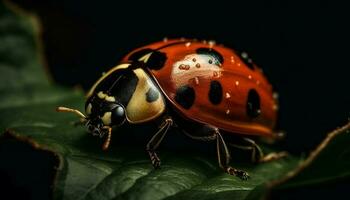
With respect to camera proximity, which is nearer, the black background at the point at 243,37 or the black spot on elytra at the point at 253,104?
the black spot on elytra at the point at 253,104

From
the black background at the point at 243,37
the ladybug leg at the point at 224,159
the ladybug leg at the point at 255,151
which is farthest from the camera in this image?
the black background at the point at 243,37

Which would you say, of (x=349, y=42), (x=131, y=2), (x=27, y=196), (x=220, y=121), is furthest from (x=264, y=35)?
(x=27, y=196)

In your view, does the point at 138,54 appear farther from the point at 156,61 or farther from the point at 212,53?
the point at 212,53

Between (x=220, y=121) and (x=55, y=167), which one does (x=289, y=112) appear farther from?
(x=55, y=167)

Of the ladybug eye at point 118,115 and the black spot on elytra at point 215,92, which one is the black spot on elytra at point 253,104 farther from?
the ladybug eye at point 118,115

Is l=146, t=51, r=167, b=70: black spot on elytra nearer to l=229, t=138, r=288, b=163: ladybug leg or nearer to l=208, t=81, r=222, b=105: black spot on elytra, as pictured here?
l=208, t=81, r=222, b=105: black spot on elytra

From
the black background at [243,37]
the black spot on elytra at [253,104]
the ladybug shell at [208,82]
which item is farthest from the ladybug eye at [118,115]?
the black background at [243,37]

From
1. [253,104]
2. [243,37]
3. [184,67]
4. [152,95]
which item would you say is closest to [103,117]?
[152,95]

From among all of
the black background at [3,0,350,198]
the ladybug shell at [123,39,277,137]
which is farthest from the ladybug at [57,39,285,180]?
the black background at [3,0,350,198]
